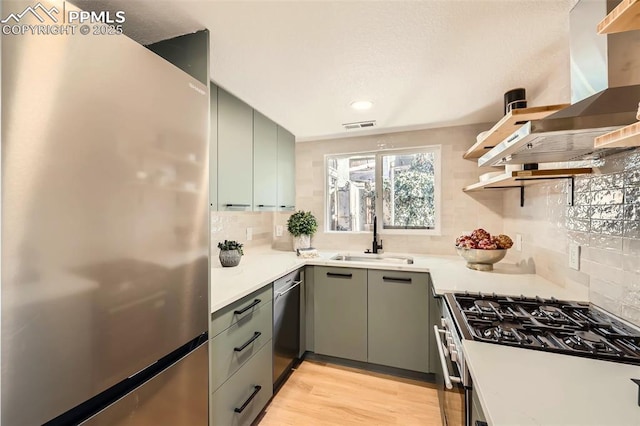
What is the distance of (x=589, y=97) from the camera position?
92 cm

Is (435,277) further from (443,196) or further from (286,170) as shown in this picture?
(286,170)

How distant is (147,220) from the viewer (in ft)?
3.04

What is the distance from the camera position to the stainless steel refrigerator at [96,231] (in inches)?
24.5

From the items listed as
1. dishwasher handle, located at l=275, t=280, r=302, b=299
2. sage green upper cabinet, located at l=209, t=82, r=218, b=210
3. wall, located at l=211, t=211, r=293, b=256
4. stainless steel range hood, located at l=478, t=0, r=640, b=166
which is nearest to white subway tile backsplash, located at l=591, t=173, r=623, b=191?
stainless steel range hood, located at l=478, t=0, r=640, b=166

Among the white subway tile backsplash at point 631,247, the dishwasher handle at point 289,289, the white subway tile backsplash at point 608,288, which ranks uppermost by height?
the white subway tile backsplash at point 631,247

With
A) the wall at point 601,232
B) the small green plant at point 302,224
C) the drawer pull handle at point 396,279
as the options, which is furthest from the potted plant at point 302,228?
the wall at point 601,232

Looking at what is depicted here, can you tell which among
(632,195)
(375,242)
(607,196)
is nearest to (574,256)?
(607,196)

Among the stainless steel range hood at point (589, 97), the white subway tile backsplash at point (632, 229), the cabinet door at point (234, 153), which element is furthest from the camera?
the cabinet door at point (234, 153)

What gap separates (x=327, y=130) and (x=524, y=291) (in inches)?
81.9

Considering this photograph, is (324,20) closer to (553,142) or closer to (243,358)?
(553,142)

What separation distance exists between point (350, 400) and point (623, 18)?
2227 mm

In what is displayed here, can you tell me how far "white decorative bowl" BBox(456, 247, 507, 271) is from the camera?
1925 mm

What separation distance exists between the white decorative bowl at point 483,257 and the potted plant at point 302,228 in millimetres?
1420

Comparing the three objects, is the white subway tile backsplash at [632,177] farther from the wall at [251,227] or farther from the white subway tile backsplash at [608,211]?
the wall at [251,227]
